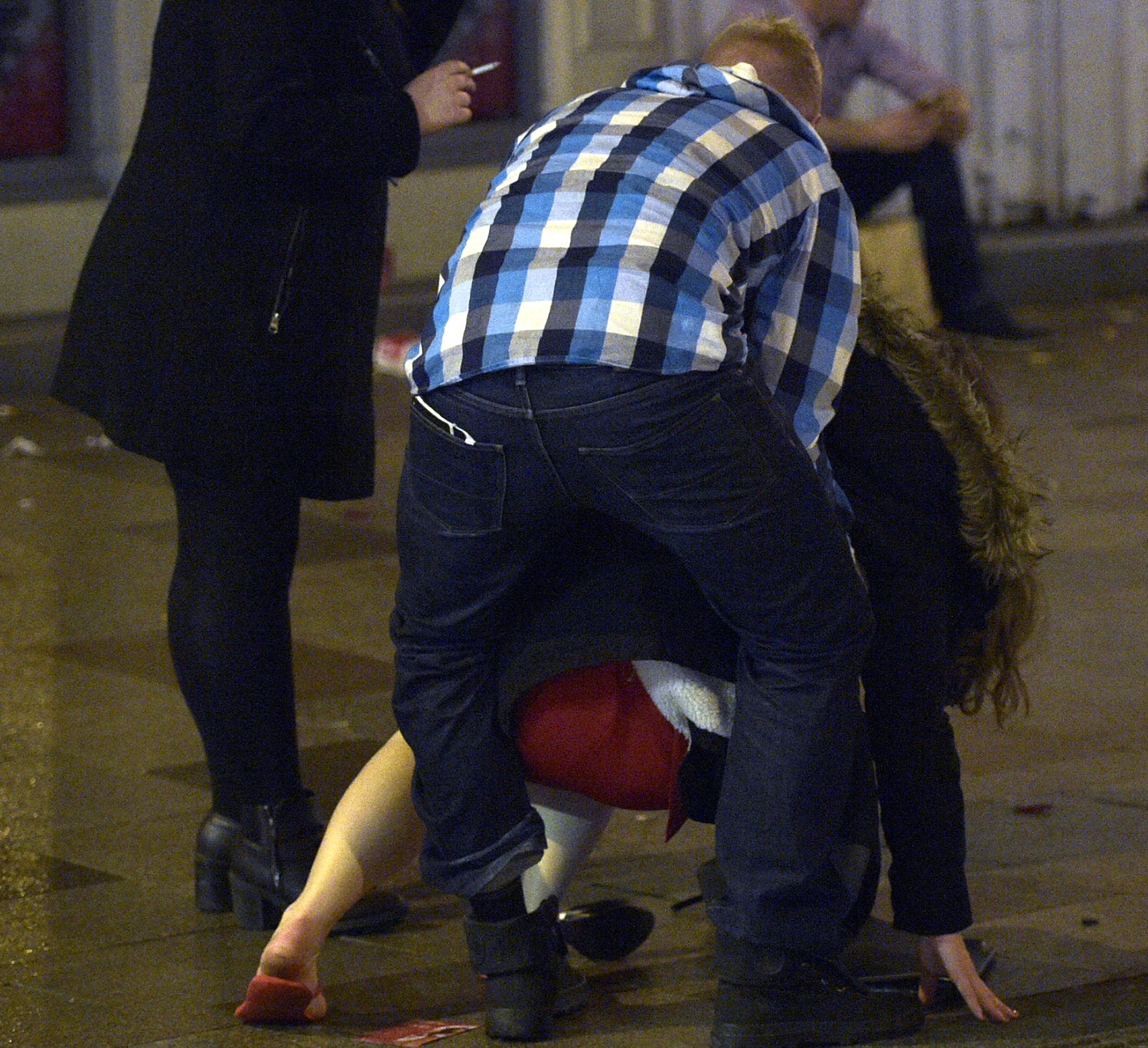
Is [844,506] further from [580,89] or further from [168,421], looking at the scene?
[580,89]

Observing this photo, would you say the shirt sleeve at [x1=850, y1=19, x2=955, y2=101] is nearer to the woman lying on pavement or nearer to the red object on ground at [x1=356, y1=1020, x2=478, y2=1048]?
the woman lying on pavement

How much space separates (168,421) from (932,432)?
123 centimetres

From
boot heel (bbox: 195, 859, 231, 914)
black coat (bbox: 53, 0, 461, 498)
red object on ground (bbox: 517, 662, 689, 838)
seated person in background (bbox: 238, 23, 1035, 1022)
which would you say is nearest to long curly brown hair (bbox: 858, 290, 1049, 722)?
seated person in background (bbox: 238, 23, 1035, 1022)

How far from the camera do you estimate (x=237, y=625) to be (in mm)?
3965

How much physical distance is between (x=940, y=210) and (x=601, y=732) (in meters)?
7.74

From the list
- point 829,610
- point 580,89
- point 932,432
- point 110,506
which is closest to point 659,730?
point 829,610

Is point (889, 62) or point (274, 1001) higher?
point (889, 62)

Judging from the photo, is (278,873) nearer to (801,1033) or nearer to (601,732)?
(601,732)

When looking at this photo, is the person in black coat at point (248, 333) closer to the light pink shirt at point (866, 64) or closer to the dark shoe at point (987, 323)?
the light pink shirt at point (866, 64)

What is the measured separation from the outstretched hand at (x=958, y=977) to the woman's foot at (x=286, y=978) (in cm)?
86

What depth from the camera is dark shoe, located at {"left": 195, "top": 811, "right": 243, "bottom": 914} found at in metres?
4.04

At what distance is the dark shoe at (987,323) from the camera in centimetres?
1120

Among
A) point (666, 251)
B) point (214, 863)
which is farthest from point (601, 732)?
point (214, 863)

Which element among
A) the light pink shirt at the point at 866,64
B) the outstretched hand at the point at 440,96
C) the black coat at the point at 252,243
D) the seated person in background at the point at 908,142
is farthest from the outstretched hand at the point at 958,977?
the light pink shirt at the point at 866,64
